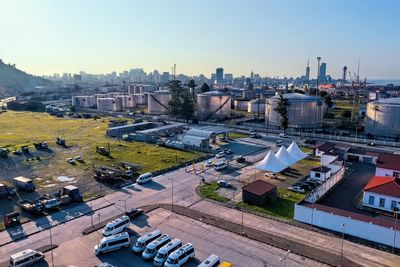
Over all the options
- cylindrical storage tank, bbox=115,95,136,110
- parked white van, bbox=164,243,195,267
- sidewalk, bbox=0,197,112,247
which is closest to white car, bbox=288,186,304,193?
parked white van, bbox=164,243,195,267

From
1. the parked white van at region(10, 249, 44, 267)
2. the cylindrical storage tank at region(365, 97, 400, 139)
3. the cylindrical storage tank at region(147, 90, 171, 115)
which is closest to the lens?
the parked white van at region(10, 249, 44, 267)

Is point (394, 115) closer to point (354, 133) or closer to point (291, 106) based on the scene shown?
point (354, 133)

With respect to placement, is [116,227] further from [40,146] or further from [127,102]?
[127,102]

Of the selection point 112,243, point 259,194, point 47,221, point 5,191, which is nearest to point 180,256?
point 112,243

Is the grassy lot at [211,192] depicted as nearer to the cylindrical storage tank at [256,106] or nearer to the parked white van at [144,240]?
the parked white van at [144,240]

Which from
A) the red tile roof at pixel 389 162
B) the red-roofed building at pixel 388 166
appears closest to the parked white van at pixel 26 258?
the red-roofed building at pixel 388 166

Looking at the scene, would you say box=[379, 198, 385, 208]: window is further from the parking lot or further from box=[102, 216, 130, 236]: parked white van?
box=[102, 216, 130, 236]: parked white van
